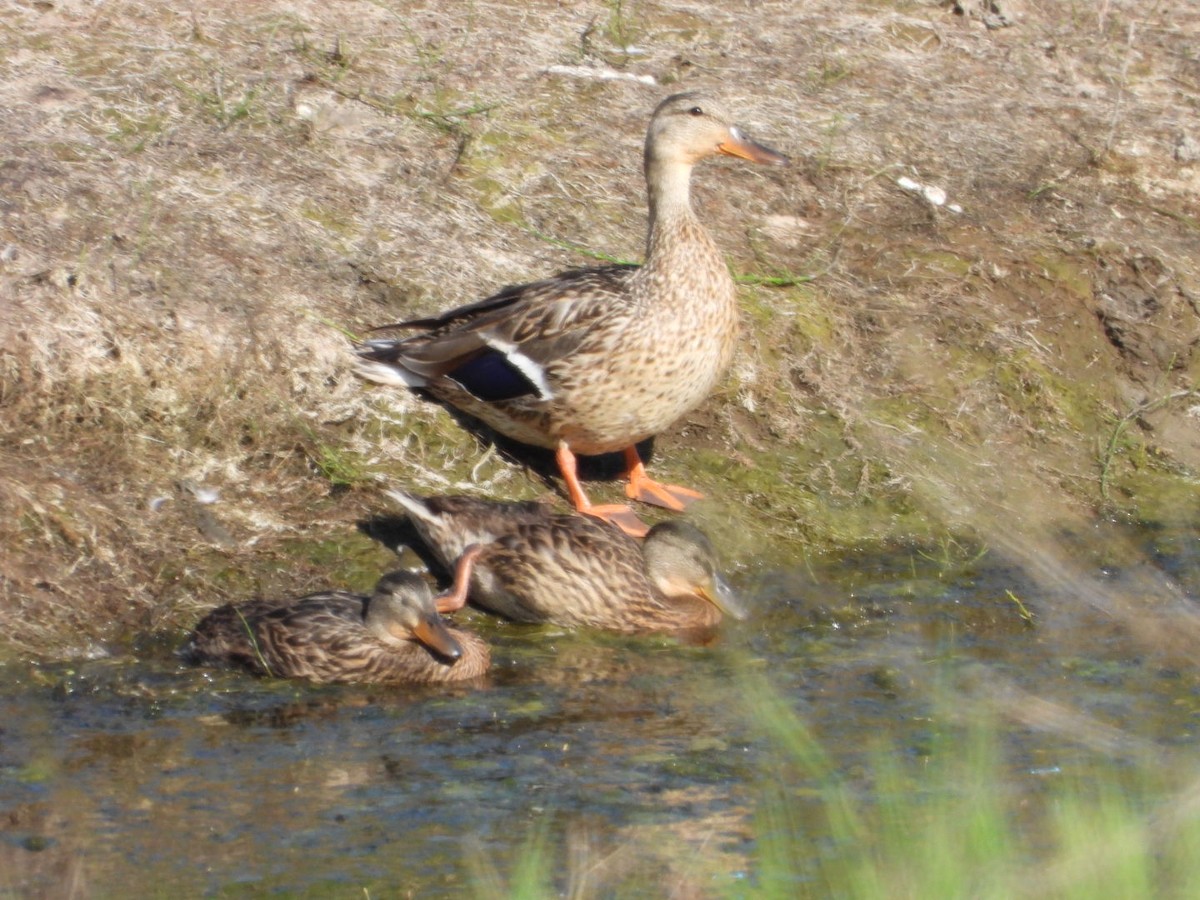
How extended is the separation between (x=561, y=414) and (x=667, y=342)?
0.51m

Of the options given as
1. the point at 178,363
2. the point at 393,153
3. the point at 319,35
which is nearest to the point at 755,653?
the point at 178,363

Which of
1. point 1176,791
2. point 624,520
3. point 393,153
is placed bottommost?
point 624,520

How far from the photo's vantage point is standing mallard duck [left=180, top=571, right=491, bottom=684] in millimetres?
5668

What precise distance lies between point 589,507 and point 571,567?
71 cm

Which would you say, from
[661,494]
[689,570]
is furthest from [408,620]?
[661,494]

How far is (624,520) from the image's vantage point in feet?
23.1

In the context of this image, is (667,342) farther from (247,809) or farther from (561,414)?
(247,809)

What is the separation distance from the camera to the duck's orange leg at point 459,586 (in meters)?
6.28

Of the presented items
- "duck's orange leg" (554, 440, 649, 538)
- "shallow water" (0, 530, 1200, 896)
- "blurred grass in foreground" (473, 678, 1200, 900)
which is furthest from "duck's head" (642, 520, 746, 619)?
"blurred grass in foreground" (473, 678, 1200, 900)

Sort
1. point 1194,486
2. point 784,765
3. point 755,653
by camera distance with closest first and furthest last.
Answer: point 784,765
point 755,653
point 1194,486

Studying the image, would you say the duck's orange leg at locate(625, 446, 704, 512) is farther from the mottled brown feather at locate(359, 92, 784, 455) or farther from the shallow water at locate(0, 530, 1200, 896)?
the shallow water at locate(0, 530, 1200, 896)

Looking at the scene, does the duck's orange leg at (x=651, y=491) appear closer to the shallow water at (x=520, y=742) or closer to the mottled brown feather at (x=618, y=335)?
the mottled brown feather at (x=618, y=335)

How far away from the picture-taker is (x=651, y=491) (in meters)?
7.28

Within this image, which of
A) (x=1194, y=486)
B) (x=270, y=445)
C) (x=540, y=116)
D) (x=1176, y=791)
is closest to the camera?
(x=1176, y=791)
